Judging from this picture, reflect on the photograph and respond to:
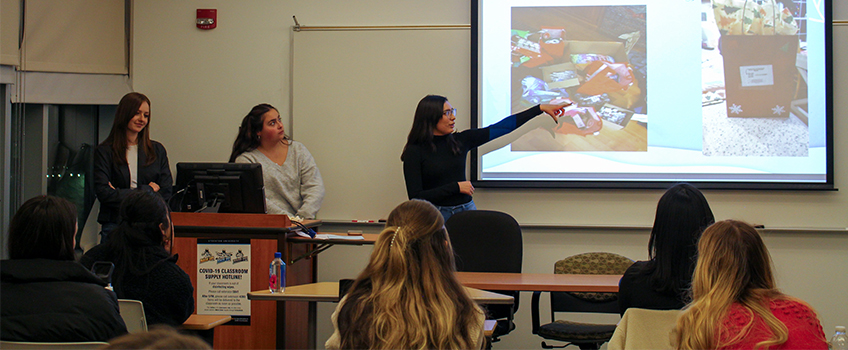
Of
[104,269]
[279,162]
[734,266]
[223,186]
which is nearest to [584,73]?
[279,162]

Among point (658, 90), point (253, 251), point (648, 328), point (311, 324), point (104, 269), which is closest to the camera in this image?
point (648, 328)

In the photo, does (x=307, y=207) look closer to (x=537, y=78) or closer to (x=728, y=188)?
(x=537, y=78)

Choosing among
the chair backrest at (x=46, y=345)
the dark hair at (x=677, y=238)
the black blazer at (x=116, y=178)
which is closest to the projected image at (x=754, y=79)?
the dark hair at (x=677, y=238)

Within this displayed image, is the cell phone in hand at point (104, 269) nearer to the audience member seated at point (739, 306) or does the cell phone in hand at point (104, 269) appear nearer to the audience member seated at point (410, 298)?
the audience member seated at point (410, 298)

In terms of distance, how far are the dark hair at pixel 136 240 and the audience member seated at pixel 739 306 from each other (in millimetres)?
1719

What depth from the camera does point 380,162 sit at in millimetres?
4461

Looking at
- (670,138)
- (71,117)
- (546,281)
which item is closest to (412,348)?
(546,281)

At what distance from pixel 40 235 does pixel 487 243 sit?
226cm

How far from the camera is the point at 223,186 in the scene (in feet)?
11.1

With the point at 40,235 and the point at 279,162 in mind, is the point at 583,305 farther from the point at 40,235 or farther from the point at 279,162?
the point at 40,235

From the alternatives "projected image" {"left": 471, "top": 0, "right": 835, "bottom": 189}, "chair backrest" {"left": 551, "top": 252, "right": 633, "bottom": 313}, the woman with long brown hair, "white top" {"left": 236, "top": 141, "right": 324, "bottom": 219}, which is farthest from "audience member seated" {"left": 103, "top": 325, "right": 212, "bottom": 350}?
"projected image" {"left": 471, "top": 0, "right": 835, "bottom": 189}

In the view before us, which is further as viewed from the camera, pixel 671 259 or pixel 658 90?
pixel 658 90

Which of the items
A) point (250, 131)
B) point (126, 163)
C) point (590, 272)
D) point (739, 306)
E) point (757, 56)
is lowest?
point (590, 272)

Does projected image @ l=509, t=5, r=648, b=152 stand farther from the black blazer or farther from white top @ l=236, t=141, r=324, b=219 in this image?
the black blazer
